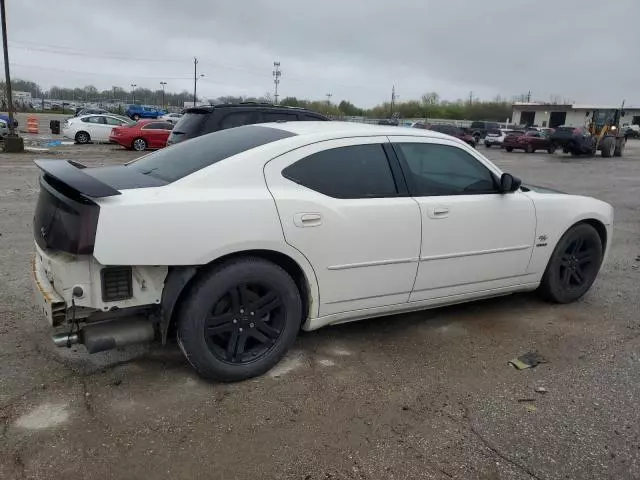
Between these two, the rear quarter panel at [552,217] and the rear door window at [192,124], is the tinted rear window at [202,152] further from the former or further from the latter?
the rear door window at [192,124]

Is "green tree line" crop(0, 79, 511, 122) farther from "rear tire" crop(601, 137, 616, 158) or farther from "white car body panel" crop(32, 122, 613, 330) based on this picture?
"white car body panel" crop(32, 122, 613, 330)

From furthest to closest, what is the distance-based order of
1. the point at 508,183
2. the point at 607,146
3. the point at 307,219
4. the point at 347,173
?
1. the point at 607,146
2. the point at 508,183
3. the point at 347,173
4. the point at 307,219

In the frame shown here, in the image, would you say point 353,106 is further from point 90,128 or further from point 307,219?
point 307,219

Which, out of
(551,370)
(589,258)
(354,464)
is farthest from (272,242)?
(589,258)

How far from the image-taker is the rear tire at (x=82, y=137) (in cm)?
2322

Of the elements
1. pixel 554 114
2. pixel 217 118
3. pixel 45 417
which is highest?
pixel 554 114

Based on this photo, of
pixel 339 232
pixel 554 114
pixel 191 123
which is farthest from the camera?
pixel 554 114

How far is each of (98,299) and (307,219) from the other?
1.25m

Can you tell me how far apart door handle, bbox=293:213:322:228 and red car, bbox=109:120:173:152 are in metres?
18.5

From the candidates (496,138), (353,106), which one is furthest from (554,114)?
(496,138)

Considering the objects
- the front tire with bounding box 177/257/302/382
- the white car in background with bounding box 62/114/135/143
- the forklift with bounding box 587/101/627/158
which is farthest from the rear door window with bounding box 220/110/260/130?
the forklift with bounding box 587/101/627/158

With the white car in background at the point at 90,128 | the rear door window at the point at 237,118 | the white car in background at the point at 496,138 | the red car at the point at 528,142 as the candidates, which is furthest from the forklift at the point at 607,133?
the rear door window at the point at 237,118

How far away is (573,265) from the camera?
4.72 meters

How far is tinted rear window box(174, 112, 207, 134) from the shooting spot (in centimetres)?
923
